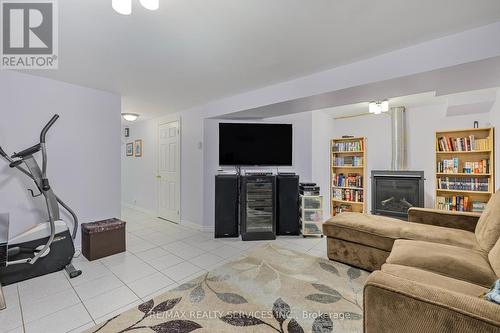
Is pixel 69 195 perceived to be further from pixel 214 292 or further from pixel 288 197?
pixel 288 197

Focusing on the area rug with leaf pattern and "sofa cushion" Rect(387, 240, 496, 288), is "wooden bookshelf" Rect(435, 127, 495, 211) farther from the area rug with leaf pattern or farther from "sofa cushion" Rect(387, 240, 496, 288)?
the area rug with leaf pattern

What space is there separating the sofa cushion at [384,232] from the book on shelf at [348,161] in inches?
88.9

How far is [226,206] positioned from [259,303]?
190 centimetres

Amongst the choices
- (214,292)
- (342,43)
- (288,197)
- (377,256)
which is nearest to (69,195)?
(214,292)

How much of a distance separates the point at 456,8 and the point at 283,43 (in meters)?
1.19

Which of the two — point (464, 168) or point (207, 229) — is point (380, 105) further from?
point (207, 229)

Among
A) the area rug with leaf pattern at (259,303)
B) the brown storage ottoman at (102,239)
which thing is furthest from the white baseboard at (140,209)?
the area rug with leaf pattern at (259,303)

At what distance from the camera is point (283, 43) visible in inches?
76.9

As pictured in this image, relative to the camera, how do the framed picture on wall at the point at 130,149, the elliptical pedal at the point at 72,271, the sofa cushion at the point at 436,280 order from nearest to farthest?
the sofa cushion at the point at 436,280 → the elliptical pedal at the point at 72,271 → the framed picture on wall at the point at 130,149

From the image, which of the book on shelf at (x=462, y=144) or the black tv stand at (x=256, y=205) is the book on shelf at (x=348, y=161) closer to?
the book on shelf at (x=462, y=144)

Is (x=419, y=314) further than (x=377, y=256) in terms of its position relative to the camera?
No

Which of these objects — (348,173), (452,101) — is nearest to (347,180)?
(348,173)

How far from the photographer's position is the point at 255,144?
387 cm

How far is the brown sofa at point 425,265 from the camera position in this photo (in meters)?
0.98
